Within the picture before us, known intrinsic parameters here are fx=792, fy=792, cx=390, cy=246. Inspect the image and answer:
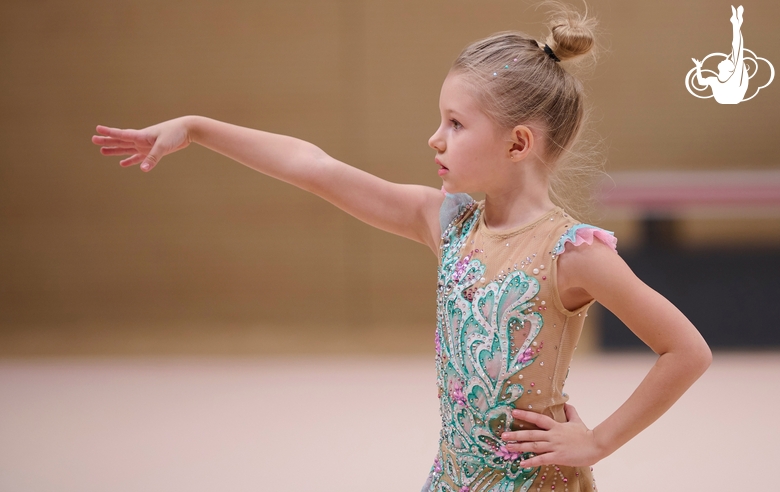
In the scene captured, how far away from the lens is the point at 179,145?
1455 mm

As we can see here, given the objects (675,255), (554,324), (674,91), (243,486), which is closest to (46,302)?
(243,486)

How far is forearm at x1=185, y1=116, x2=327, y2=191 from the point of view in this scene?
1.47m

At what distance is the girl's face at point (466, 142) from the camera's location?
1.27 m

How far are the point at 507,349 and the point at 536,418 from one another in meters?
0.11

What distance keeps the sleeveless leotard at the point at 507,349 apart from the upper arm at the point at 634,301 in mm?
33

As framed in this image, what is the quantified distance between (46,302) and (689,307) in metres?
4.47

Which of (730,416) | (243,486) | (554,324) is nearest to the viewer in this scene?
(554,324)

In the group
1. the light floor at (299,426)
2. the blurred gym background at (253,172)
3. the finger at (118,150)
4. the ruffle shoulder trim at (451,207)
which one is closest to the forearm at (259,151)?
the finger at (118,150)

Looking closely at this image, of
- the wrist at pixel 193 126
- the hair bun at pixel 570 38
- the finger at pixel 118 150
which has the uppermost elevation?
the hair bun at pixel 570 38

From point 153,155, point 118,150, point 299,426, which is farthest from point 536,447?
point 299,426

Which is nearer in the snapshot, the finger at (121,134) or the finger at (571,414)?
Result: the finger at (571,414)

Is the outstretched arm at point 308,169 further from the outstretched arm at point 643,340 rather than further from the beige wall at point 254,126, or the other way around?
the beige wall at point 254,126

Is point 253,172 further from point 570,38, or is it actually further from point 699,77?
point 570,38

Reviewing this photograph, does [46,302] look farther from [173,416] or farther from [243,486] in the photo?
[243,486]
